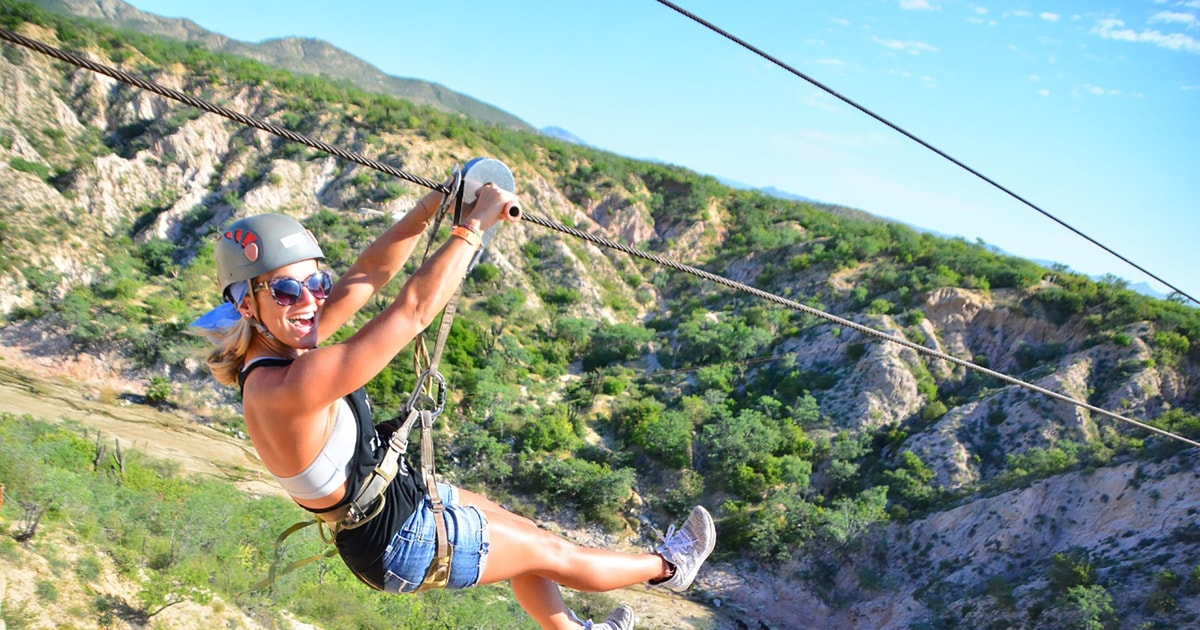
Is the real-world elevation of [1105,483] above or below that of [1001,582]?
above

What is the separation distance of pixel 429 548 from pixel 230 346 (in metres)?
1.03

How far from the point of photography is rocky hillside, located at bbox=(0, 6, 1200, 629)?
1373 cm

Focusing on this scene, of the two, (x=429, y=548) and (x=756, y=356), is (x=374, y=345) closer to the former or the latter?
(x=429, y=548)

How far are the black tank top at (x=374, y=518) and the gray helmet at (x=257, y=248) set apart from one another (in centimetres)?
53

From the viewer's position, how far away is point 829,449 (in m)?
17.5

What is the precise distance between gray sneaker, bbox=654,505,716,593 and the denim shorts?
1161mm

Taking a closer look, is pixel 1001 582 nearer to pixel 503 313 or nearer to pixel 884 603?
pixel 884 603

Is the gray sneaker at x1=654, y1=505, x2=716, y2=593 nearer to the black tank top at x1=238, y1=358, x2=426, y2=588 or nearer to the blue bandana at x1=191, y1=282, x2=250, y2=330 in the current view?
the black tank top at x1=238, y1=358, x2=426, y2=588

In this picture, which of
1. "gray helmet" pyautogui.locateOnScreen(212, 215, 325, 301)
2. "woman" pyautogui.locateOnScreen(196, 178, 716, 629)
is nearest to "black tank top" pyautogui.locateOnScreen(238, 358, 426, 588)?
"woman" pyautogui.locateOnScreen(196, 178, 716, 629)

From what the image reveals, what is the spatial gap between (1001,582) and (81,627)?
14.1 metres

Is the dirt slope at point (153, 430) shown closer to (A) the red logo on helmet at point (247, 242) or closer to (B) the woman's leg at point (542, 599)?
(B) the woman's leg at point (542, 599)

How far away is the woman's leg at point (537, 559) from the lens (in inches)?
108

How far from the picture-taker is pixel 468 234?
2117 mm

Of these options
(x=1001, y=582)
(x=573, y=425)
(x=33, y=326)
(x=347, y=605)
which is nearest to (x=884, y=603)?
(x=1001, y=582)
